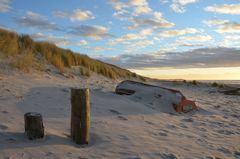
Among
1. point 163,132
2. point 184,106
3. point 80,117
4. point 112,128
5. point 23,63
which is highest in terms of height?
point 23,63

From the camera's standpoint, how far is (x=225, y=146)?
6.94 meters

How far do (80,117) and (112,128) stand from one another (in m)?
1.20

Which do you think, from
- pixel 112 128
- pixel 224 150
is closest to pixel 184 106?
pixel 224 150

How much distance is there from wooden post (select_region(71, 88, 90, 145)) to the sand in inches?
6.4

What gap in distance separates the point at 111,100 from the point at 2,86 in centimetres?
281

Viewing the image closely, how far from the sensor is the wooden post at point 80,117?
19.3ft

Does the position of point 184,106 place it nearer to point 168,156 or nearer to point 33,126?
point 168,156

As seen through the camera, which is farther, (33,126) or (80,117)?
(80,117)

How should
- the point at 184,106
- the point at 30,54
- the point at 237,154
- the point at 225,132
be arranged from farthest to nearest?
the point at 30,54 < the point at 184,106 < the point at 225,132 < the point at 237,154

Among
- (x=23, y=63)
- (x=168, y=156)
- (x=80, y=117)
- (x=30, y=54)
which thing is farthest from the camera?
(x=30, y=54)

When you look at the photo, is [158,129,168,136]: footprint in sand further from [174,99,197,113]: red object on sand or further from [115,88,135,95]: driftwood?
[115,88,135,95]: driftwood

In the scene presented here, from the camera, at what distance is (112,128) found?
6930mm

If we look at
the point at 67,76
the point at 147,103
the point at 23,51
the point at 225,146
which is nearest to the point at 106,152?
the point at 225,146

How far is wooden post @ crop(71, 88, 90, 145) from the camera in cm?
587
